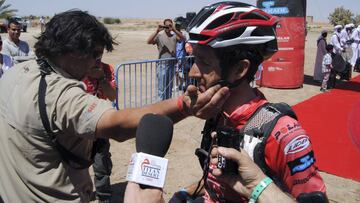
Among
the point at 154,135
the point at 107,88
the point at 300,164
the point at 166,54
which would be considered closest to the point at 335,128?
the point at 166,54

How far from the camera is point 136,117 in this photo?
1854mm

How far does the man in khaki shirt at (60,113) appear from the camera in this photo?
73.6 inches

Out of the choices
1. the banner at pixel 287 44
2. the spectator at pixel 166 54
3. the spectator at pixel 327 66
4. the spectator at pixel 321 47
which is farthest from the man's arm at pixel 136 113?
the spectator at pixel 321 47

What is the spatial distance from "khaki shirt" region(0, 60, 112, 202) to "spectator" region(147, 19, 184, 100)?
6.97 metres

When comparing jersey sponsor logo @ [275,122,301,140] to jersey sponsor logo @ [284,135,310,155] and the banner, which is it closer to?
jersey sponsor logo @ [284,135,310,155]

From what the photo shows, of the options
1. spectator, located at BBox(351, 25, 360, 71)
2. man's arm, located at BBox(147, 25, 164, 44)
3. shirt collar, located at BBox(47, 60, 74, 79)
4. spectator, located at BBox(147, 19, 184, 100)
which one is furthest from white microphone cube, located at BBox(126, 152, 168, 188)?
spectator, located at BBox(351, 25, 360, 71)

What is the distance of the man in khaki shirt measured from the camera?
6.14 feet

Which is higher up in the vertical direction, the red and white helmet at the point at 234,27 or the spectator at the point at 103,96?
the red and white helmet at the point at 234,27

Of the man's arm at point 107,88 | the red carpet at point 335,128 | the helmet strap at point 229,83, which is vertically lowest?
the red carpet at point 335,128

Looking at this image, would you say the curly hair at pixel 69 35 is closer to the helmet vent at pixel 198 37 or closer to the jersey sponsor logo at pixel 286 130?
the helmet vent at pixel 198 37

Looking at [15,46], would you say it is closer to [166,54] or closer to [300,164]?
[166,54]

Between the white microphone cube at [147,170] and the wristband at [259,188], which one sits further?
the wristband at [259,188]

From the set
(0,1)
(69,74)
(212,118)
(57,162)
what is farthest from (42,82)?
(0,1)

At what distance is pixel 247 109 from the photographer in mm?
1966
